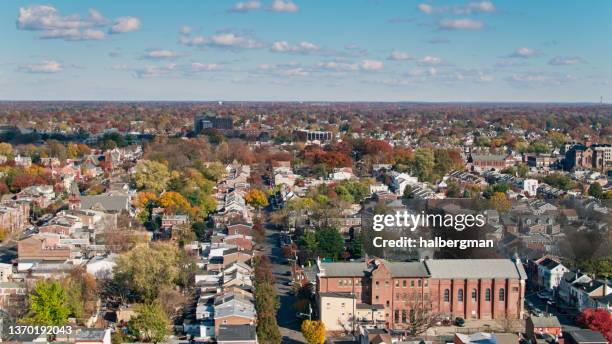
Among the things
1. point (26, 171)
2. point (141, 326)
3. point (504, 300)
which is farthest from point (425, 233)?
point (26, 171)

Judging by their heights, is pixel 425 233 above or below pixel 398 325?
above

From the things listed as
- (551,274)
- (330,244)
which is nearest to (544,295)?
(551,274)

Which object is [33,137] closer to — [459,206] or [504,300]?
[459,206]

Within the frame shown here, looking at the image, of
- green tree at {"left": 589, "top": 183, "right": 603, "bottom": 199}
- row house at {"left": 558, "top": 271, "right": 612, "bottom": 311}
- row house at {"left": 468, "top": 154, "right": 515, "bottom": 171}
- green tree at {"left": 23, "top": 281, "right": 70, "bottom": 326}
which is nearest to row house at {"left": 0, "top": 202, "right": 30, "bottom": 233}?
green tree at {"left": 23, "top": 281, "right": 70, "bottom": 326}

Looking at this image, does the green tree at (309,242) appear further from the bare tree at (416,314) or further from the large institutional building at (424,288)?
the bare tree at (416,314)

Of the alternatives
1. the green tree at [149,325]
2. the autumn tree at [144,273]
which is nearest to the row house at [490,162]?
the autumn tree at [144,273]

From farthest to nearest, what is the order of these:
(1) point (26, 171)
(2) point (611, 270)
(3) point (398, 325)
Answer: (1) point (26, 171)
(2) point (611, 270)
(3) point (398, 325)
